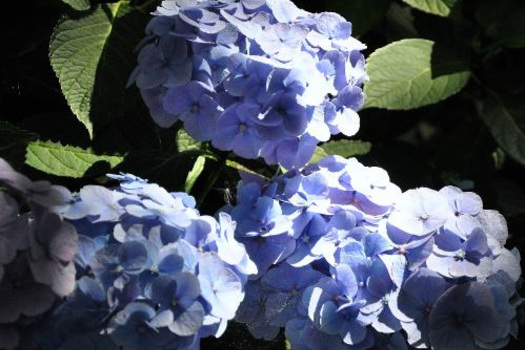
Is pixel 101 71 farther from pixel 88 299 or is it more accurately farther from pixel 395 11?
pixel 395 11

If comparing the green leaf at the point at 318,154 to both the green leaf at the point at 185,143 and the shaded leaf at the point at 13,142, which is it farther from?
the shaded leaf at the point at 13,142

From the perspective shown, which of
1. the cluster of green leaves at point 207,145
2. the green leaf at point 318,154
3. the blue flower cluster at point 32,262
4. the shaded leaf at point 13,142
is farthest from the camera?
the green leaf at point 318,154

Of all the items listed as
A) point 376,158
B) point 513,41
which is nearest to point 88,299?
point 376,158

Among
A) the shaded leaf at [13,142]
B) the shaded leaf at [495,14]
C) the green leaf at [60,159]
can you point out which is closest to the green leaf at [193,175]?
the green leaf at [60,159]

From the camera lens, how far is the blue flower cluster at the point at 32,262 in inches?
40.8

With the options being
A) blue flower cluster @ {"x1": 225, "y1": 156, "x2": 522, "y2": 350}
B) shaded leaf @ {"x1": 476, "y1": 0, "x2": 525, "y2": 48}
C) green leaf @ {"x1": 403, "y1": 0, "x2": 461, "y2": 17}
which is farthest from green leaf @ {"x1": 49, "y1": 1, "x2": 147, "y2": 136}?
shaded leaf @ {"x1": 476, "y1": 0, "x2": 525, "y2": 48}

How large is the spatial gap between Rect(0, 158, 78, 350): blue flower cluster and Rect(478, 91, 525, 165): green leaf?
0.86m

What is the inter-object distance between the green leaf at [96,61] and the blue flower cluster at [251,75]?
0.42 ft

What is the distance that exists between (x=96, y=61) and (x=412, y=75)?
55 centimetres

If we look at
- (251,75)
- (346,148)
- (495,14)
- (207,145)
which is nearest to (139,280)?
(251,75)

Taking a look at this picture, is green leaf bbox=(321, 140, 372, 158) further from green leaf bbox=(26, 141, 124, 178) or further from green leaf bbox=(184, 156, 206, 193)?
green leaf bbox=(26, 141, 124, 178)

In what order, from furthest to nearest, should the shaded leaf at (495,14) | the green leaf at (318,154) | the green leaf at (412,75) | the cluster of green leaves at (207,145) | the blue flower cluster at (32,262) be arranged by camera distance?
the shaded leaf at (495,14) < the green leaf at (412,75) < the green leaf at (318,154) < the cluster of green leaves at (207,145) < the blue flower cluster at (32,262)

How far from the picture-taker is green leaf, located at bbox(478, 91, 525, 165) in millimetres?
1652

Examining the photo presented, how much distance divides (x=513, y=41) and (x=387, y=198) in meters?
0.64
